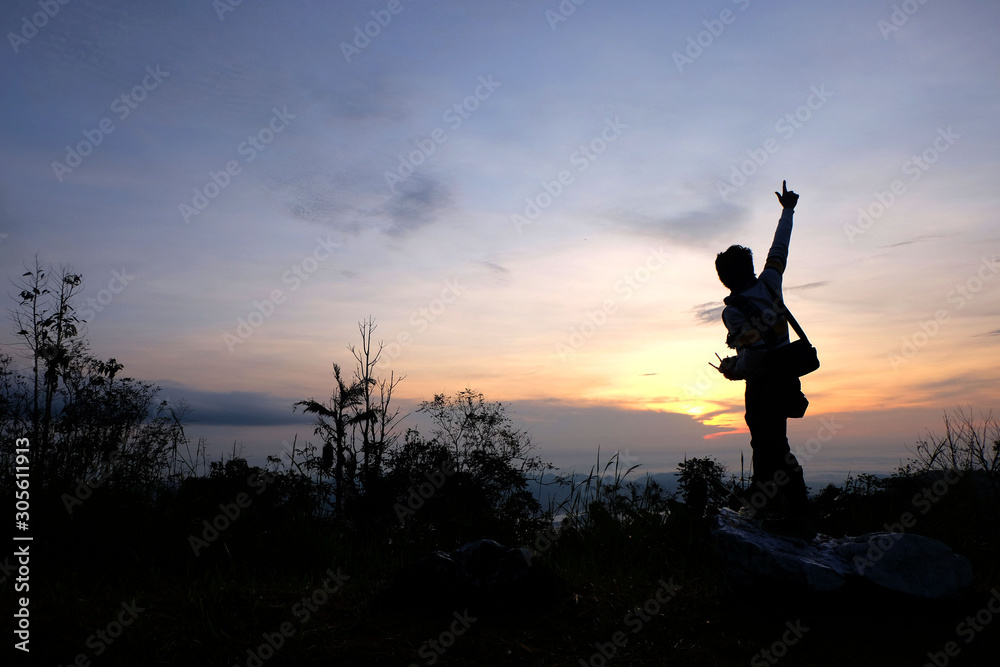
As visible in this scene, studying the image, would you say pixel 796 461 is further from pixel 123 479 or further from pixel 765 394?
pixel 123 479

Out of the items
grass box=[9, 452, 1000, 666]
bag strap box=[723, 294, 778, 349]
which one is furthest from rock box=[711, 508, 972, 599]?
bag strap box=[723, 294, 778, 349]

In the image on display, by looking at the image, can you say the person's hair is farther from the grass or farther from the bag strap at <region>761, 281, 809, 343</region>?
the grass

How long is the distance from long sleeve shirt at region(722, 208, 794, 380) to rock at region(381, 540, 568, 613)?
2.45 meters

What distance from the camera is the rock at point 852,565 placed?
4.46 meters

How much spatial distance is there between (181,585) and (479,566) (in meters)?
2.20

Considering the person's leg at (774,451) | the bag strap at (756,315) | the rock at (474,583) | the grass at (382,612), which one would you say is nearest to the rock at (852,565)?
the grass at (382,612)

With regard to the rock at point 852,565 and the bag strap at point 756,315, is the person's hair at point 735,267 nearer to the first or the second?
the bag strap at point 756,315

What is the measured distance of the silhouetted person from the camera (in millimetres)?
5312

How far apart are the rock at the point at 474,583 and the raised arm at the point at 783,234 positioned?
3.42 m

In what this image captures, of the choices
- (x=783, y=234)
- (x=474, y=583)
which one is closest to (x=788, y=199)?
(x=783, y=234)

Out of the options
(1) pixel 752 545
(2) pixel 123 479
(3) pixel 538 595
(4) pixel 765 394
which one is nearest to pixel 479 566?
(3) pixel 538 595

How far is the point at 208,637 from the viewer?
3652 mm

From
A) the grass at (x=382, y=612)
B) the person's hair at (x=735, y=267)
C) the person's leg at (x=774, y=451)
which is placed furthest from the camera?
the person's hair at (x=735, y=267)

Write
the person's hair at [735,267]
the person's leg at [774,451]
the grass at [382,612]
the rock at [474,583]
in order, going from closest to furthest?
1. the grass at [382,612]
2. the rock at [474,583]
3. the person's leg at [774,451]
4. the person's hair at [735,267]
